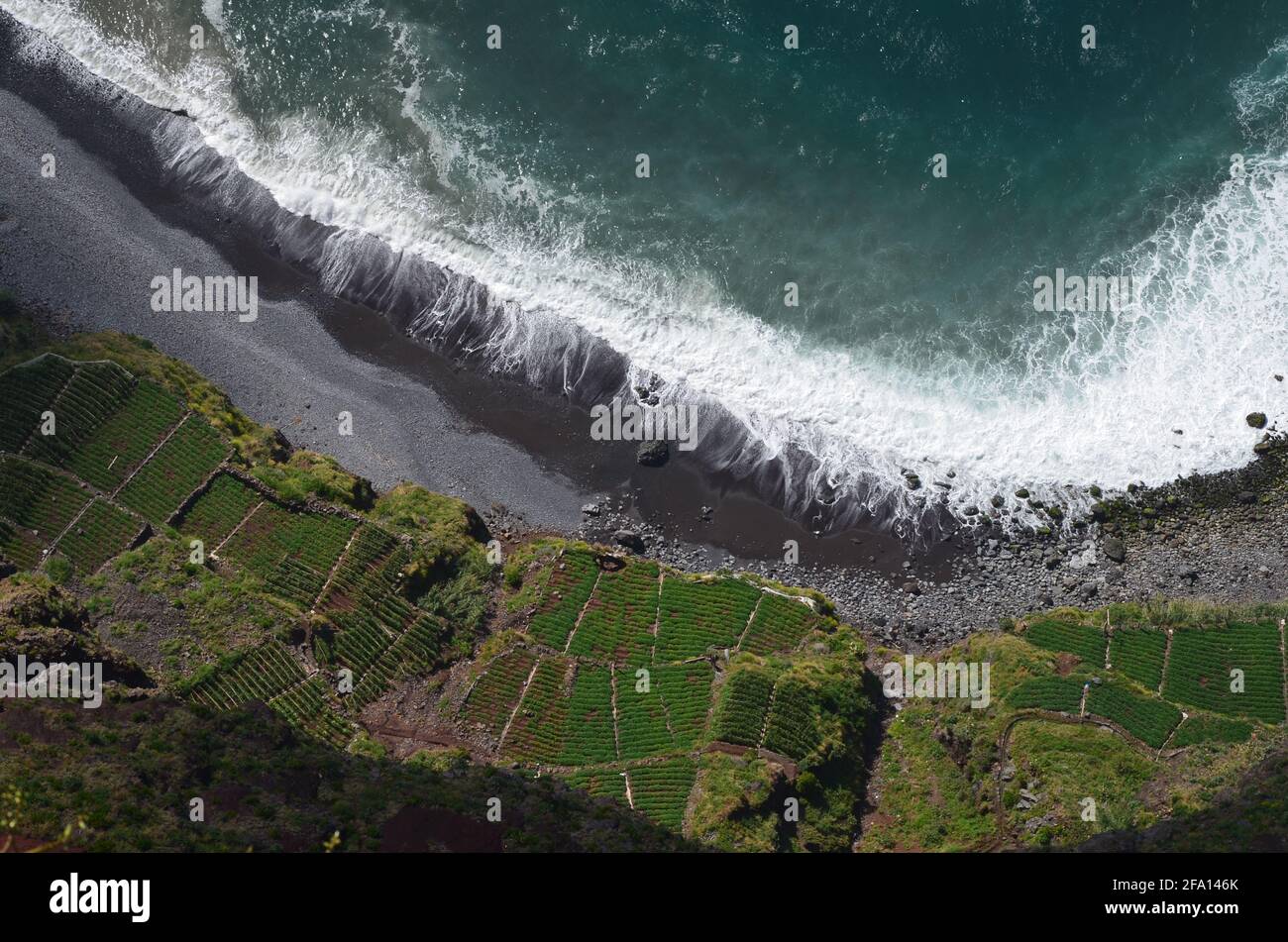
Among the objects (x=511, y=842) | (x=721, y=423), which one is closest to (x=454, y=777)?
(x=511, y=842)

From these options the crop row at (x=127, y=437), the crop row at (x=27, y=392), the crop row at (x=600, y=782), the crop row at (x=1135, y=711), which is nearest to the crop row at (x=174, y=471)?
the crop row at (x=127, y=437)

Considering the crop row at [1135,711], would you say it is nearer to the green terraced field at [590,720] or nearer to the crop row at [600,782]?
the crop row at [600,782]

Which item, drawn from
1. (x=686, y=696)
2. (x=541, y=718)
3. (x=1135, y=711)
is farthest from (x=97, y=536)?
(x=1135, y=711)

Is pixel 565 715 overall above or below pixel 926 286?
below

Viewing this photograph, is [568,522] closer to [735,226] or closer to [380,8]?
[735,226]

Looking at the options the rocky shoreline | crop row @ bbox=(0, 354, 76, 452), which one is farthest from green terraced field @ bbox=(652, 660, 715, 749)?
crop row @ bbox=(0, 354, 76, 452)

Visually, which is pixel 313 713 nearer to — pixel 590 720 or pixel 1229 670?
pixel 590 720

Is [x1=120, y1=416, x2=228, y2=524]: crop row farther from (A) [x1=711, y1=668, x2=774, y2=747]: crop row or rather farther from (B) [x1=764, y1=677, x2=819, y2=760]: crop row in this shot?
(B) [x1=764, y1=677, x2=819, y2=760]: crop row
